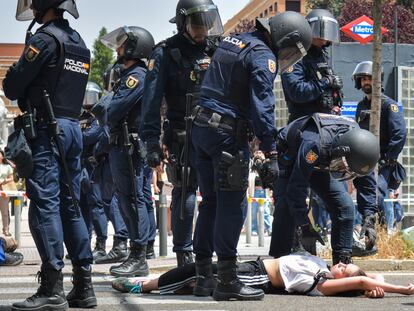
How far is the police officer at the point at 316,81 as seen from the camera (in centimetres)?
920

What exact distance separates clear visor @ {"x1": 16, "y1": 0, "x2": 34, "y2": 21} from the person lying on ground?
2.01m

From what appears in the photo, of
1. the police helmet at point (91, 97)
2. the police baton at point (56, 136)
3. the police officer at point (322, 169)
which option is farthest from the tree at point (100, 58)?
the police baton at point (56, 136)

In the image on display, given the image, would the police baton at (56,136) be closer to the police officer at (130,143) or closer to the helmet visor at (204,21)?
the helmet visor at (204,21)

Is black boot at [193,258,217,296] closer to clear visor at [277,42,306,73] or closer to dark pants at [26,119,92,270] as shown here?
dark pants at [26,119,92,270]

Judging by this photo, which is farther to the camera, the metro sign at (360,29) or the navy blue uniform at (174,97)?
the metro sign at (360,29)

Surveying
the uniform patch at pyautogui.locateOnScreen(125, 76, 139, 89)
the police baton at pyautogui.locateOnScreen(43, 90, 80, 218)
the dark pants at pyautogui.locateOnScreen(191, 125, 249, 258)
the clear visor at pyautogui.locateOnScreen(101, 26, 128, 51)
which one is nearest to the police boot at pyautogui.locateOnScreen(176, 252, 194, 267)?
the dark pants at pyautogui.locateOnScreen(191, 125, 249, 258)

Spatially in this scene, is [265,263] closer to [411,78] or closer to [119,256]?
[119,256]

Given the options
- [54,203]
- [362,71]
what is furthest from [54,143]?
[362,71]

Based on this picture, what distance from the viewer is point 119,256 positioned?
11.6 meters

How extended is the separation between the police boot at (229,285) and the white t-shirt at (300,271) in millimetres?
396

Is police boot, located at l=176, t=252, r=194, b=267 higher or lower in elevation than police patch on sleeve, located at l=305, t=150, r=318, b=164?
lower

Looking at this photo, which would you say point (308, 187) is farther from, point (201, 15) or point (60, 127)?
point (60, 127)

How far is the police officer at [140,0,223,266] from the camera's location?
8508 millimetres

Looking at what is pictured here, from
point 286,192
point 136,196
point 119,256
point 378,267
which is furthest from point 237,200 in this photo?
point 119,256
